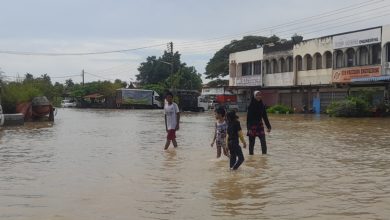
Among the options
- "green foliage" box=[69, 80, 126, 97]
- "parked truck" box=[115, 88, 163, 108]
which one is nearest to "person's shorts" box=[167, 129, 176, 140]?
"parked truck" box=[115, 88, 163, 108]

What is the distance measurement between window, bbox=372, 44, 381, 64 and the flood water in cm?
2511

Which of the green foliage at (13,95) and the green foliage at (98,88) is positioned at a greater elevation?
the green foliage at (98,88)

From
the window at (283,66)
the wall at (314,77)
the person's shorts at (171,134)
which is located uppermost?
the window at (283,66)

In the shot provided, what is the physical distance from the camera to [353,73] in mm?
41375

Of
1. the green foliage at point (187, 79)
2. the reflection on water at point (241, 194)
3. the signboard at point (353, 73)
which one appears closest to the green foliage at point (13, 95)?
the reflection on water at point (241, 194)

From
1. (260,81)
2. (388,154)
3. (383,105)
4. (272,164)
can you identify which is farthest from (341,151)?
(260,81)

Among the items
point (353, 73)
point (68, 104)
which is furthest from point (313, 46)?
point (68, 104)

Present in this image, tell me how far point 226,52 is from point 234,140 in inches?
2776

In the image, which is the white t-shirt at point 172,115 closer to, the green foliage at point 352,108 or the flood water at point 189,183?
the flood water at point 189,183

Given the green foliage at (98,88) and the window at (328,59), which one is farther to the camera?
the green foliage at (98,88)

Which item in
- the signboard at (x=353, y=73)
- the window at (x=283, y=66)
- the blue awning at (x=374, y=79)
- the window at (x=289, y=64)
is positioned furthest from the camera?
the window at (x=283, y=66)

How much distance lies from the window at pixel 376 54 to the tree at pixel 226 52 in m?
34.5

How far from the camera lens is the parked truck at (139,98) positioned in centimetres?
6781

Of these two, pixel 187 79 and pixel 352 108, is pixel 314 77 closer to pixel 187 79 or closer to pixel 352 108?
pixel 352 108
